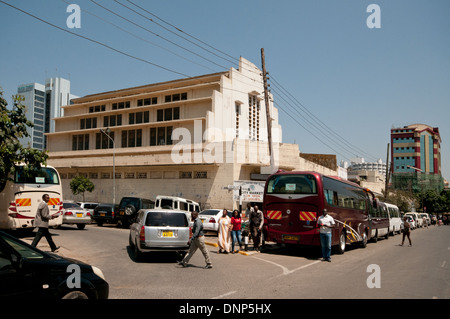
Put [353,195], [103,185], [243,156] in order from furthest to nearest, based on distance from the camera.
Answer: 1. [103,185]
2. [243,156]
3. [353,195]

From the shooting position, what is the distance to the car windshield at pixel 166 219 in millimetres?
12070

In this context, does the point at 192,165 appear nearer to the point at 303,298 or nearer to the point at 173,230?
the point at 173,230

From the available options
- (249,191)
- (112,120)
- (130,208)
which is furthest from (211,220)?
(112,120)

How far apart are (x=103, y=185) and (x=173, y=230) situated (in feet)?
122

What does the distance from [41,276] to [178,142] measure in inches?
1533

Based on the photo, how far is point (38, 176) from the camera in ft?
55.0

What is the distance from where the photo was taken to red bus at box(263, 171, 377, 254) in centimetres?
1418

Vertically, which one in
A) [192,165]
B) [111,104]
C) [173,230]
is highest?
[111,104]

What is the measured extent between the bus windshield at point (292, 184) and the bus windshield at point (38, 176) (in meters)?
9.90

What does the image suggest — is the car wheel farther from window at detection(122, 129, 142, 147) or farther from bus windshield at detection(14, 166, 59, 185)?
window at detection(122, 129, 142, 147)

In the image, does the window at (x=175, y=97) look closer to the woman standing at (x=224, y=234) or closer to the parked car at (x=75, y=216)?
the parked car at (x=75, y=216)

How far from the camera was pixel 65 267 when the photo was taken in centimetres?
523
